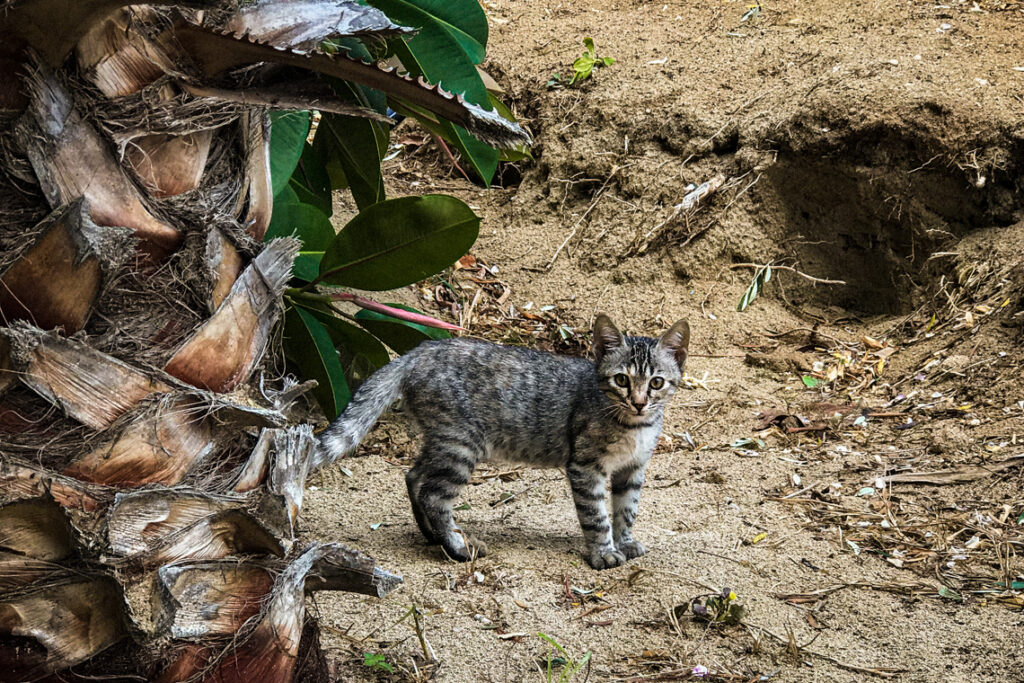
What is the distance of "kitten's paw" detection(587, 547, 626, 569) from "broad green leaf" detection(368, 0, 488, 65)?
2123mm

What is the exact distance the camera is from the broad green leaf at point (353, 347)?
416 cm

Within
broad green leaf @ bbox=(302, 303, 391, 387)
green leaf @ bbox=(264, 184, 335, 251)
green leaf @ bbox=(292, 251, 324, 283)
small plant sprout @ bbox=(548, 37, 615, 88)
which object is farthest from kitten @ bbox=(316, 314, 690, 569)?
A: small plant sprout @ bbox=(548, 37, 615, 88)

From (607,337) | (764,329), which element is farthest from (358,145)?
(764,329)

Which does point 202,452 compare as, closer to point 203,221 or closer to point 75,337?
point 75,337

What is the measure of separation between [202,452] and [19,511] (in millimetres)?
354

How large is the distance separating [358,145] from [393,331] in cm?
89

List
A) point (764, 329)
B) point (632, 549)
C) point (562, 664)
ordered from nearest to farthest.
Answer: point (562, 664)
point (632, 549)
point (764, 329)

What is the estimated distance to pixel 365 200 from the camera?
172 inches

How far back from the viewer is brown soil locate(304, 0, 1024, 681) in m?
3.42

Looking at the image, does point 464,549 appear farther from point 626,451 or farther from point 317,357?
point 317,357

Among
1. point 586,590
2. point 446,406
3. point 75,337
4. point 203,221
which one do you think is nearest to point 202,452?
point 75,337

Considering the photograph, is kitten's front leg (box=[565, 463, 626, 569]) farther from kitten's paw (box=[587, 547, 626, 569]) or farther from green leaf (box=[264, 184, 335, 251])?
green leaf (box=[264, 184, 335, 251])

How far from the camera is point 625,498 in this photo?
4477 mm

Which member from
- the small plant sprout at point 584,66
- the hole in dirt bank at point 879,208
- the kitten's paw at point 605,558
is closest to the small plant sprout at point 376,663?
the kitten's paw at point 605,558
